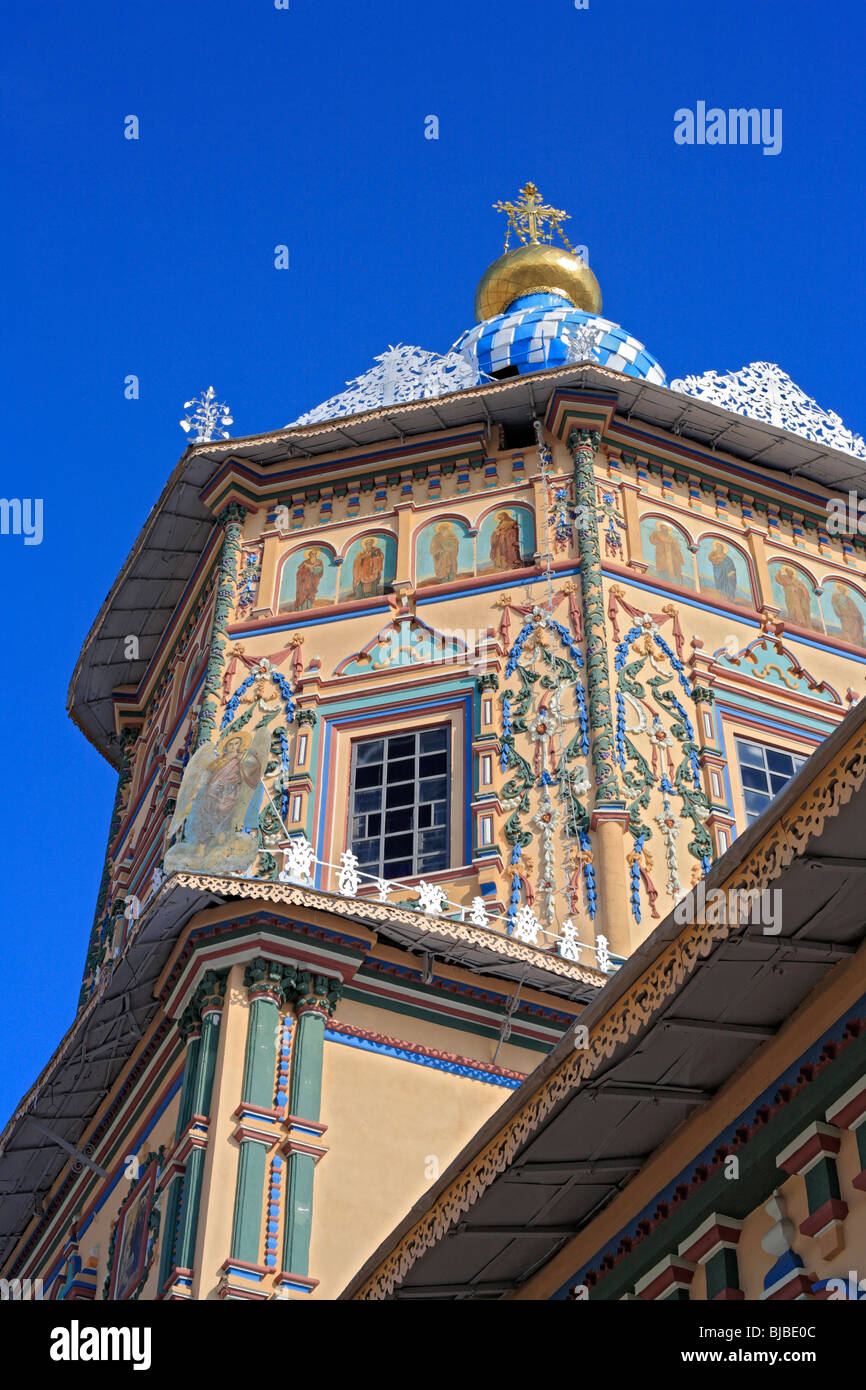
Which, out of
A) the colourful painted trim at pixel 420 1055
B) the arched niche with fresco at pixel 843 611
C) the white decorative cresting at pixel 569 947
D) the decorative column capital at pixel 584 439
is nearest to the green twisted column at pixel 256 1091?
the colourful painted trim at pixel 420 1055

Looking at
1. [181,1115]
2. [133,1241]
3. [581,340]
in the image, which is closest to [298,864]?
[181,1115]

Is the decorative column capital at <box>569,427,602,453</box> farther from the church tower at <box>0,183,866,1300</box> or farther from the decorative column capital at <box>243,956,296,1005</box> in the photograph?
the decorative column capital at <box>243,956,296,1005</box>

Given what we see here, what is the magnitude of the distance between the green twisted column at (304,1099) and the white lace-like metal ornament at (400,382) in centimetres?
751

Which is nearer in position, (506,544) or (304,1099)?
(304,1099)

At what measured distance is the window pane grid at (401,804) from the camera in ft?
54.5

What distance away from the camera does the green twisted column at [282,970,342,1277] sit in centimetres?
1291

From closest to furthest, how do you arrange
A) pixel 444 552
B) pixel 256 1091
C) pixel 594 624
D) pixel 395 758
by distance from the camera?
pixel 256 1091 → pixel 395 758 → pixel 594 624 → pixel 444 552

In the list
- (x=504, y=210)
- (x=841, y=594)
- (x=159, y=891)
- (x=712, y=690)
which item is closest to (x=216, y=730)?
(x=159, y=891)

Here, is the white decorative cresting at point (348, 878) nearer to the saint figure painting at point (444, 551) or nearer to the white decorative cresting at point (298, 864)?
the white decorative cresting at point (298, 864)

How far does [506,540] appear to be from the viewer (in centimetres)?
1872

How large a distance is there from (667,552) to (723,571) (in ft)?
1.98

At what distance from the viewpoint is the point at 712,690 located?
1778 cm

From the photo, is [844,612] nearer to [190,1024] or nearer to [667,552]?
[667,552]

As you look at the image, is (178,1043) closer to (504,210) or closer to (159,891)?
(159,891)
